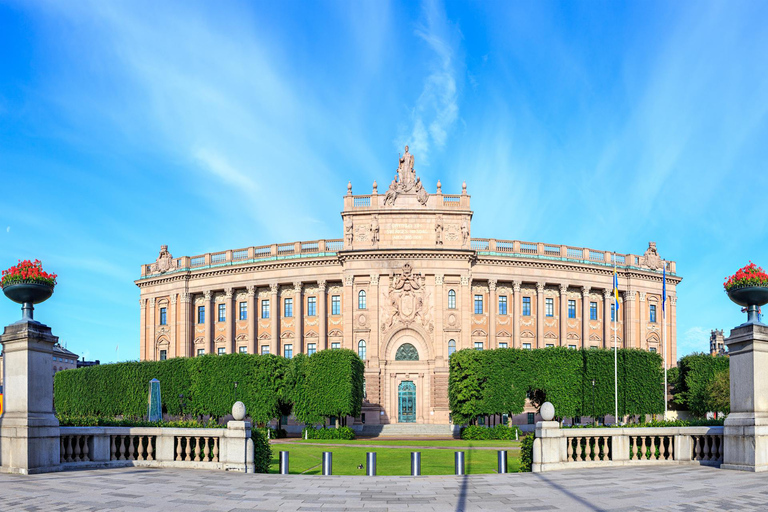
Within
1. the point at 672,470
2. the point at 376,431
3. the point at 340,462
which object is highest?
the point at 672,470

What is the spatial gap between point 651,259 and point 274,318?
4945cm

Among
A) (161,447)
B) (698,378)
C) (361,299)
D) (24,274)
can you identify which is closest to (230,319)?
(361,299)

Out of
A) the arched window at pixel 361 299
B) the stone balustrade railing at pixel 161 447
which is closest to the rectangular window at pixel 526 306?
the arched window at pixel 361 299

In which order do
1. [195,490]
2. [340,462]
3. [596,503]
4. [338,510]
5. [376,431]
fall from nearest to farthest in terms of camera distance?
[338,510] → [596,503] → [195,490] → [340,462] → [376,431]

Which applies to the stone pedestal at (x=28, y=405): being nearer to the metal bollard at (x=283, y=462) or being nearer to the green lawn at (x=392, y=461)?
the metal bollard at (x=283, y=462)

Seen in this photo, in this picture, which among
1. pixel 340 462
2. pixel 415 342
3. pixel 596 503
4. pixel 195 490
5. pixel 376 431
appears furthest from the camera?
pixel 415 342

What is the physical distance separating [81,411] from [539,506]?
6831 centimetres

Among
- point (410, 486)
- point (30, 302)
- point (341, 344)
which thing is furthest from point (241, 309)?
point (410, 486)

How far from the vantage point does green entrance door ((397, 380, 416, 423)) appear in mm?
72625

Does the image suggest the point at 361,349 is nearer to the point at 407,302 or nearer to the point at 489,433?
the point at 407,302

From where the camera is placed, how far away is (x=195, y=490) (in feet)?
58.9

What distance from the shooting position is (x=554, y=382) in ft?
205

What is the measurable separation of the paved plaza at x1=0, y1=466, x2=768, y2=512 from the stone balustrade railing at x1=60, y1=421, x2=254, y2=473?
38.8 inches

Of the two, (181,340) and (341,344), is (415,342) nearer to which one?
(341,344)
